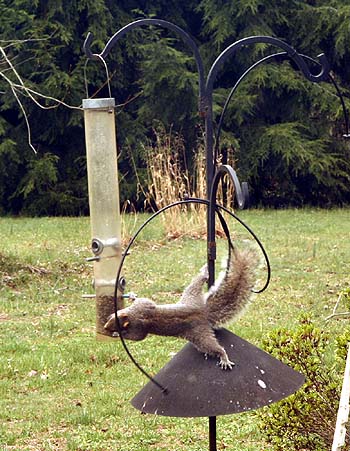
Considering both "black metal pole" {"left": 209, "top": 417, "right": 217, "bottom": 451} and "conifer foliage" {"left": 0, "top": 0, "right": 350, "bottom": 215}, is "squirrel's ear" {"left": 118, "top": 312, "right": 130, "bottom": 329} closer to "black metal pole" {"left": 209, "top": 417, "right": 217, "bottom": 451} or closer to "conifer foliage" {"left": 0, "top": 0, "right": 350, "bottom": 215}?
"black metal pole" {"left": 209, "top": 417, "right": 217, "bottom": 451}

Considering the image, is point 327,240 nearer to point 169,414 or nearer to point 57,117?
point 57,117

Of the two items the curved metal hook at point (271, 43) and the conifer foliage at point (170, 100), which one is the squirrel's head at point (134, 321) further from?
the conifer foliage at point (170, 100)

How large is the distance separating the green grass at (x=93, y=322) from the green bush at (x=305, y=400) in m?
0.71

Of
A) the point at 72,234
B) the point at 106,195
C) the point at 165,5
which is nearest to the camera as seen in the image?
the point at 106,195

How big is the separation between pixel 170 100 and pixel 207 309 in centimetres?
1332

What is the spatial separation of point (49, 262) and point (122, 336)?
6983 millimetres

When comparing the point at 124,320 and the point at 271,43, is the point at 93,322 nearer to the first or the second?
the point at 271,43

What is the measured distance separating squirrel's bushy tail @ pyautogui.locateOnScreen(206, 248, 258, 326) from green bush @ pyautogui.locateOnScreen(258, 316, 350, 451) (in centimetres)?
113

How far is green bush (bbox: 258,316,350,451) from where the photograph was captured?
126 inches

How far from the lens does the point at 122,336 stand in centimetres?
201

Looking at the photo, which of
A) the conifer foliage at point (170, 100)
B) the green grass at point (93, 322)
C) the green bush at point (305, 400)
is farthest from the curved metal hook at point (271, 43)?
the conifer foliage at point (170, 100)

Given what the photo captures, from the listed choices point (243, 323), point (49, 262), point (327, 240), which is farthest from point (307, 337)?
point (327, 240)

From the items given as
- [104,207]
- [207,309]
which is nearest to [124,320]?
[207,309]

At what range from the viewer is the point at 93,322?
6371 millimetres
